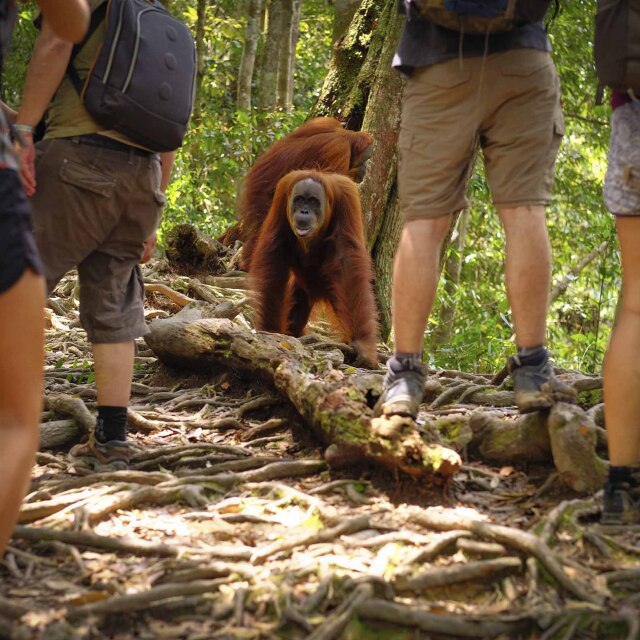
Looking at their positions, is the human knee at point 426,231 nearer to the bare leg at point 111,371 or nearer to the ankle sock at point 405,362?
the ankle sock at point 405,362

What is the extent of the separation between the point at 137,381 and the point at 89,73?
86.8 inches

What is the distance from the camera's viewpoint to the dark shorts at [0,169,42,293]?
1853 millimetres

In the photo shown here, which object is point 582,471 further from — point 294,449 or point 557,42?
point 557,42

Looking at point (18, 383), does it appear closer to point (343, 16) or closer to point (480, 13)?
point (480, 13)

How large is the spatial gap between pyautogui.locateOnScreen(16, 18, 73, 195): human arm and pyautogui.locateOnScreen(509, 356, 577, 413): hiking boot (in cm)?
178

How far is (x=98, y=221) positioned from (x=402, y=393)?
1.24 metres

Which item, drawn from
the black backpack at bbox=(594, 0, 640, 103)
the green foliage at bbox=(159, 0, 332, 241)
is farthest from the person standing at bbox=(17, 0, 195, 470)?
the green foliage at bbox=(159, 0, 332, 241)

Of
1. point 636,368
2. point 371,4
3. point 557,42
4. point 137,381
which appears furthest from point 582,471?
point 557,42

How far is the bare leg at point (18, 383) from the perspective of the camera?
186 cm

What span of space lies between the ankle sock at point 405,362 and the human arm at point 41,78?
1.37 meters

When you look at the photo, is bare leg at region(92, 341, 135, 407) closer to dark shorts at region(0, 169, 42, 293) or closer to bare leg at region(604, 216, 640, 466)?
dark shorts at region(0, 169, 42, 293)

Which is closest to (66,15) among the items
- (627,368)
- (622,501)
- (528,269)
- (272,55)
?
(528,269)

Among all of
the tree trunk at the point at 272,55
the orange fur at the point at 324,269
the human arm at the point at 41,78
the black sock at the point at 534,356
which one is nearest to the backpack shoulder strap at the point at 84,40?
the human arm at the point at 41,78

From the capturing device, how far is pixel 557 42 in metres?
10.3
